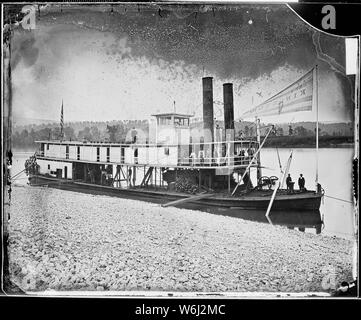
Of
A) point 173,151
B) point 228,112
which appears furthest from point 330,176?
point 173,151

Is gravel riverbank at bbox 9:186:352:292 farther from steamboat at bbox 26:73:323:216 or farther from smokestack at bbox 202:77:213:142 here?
smokestack at bbox 202:77:213:142

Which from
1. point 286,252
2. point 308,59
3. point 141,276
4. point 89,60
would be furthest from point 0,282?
point 308,59

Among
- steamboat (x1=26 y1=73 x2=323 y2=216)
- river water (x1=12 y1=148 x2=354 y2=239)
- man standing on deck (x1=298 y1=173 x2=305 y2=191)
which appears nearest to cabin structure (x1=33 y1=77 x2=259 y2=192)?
steamboat (x1=26 y1=73 x2=323 y2=216)

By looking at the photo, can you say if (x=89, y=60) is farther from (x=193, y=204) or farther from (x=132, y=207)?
(x=193, y=204)

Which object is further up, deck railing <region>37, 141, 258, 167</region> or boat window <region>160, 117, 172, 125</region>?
boat window <region>160, 117, 172, 125</region>

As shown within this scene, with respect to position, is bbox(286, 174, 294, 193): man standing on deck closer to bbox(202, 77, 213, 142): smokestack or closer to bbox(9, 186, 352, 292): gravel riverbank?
bbox(9, 186, 352, 292): gravel riverbank

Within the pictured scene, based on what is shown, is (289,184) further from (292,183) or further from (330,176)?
(330,176)

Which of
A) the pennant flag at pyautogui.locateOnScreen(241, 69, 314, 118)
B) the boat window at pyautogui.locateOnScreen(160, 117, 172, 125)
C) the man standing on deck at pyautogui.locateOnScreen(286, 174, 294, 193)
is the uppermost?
the pennant flag at pyautogui.locateOnScreen(241, 69, 314, 118)
